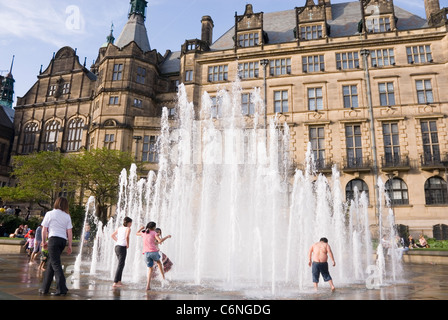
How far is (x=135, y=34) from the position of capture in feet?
129

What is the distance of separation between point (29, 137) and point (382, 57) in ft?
142

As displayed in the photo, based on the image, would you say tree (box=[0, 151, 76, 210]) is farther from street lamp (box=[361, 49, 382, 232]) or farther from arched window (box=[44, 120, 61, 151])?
street lamp (box=[361, 49, 382, 232])

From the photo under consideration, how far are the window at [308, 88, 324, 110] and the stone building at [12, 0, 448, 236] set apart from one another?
110 millimetres

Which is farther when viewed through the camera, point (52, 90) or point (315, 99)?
point (52, 90)

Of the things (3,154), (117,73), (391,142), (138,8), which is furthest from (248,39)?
(3,154)

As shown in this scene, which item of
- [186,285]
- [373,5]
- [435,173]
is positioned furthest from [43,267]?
[373,5]

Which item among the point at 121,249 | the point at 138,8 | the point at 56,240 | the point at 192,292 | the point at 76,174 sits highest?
the point at 138,8

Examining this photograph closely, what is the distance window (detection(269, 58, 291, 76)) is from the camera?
108 ft

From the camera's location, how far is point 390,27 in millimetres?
31203

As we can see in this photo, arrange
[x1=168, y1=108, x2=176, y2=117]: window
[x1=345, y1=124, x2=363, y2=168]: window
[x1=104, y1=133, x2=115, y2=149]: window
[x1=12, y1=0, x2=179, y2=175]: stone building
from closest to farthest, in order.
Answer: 1. [x1=345, y1=124, x2=363, y2=168]: window
2. [x1=104, y1=133, x2=115, y2=149]: window
3. [x1=12, y1=0, x2=179, y2=175]: stone building
4. [x1=168, y1=108, x2=176, y2=117]: window

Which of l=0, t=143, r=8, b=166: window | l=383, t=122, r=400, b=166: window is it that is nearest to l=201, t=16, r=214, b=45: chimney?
l=383, t=122, r=400, b=166: window

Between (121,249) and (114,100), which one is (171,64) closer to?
(114,100)

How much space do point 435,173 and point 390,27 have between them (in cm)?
1488
